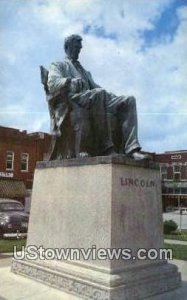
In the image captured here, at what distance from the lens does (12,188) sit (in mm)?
35281

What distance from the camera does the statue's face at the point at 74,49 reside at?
286 inches

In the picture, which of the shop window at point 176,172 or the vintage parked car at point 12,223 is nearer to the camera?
the vintage parked car at point 12,223

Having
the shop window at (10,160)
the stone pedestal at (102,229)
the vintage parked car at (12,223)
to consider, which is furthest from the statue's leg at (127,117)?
the shop window at (10,160)

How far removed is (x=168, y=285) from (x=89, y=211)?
148 cm

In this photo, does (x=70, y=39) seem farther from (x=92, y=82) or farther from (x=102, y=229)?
(x=102, y=229)

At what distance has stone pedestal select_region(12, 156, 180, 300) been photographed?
5.62 m

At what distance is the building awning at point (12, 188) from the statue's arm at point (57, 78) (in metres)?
28.1

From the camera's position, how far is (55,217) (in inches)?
255

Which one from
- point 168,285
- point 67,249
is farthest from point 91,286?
point 168,285

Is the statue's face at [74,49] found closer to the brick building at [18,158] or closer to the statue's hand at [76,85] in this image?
the statue's hand at [76,85]

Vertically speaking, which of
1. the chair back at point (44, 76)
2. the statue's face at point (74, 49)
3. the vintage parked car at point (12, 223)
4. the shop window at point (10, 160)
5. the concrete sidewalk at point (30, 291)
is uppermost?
the shop window at point (10, 160)

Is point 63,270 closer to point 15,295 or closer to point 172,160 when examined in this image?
point 15,295

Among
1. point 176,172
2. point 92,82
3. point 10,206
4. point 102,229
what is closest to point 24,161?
point 10,206

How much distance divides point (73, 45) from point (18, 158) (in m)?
29.8
